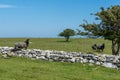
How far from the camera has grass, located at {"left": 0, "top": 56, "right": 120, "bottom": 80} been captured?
21875 mm

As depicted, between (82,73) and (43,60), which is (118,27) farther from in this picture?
(82,73)

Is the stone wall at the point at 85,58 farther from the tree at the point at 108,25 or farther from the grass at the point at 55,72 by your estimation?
the tree at the point at 108,25

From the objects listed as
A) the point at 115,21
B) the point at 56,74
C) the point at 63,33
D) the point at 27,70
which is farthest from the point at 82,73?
the point at 63,33

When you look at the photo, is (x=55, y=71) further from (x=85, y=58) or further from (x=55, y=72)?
(x=85, y=58)

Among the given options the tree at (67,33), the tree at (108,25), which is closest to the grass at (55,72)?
the tree at (108,25)

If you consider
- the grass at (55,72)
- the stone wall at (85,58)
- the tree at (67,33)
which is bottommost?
the grass at (55,72)

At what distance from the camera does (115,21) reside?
40.8 m

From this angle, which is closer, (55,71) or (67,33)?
(55,71)

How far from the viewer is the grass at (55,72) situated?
71.8 feet

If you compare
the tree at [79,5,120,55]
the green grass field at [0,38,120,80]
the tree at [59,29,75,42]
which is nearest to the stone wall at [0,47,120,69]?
the green grass field at [0,38,120,80]

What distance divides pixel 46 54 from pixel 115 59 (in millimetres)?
6670

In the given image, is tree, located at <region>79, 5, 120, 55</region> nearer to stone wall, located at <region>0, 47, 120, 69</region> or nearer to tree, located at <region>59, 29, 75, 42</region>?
stone wall, located at <region>0, 47, 120, 69</region>

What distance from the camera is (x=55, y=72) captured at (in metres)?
24.0

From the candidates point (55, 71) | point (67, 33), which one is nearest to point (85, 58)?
point (55, 71)
